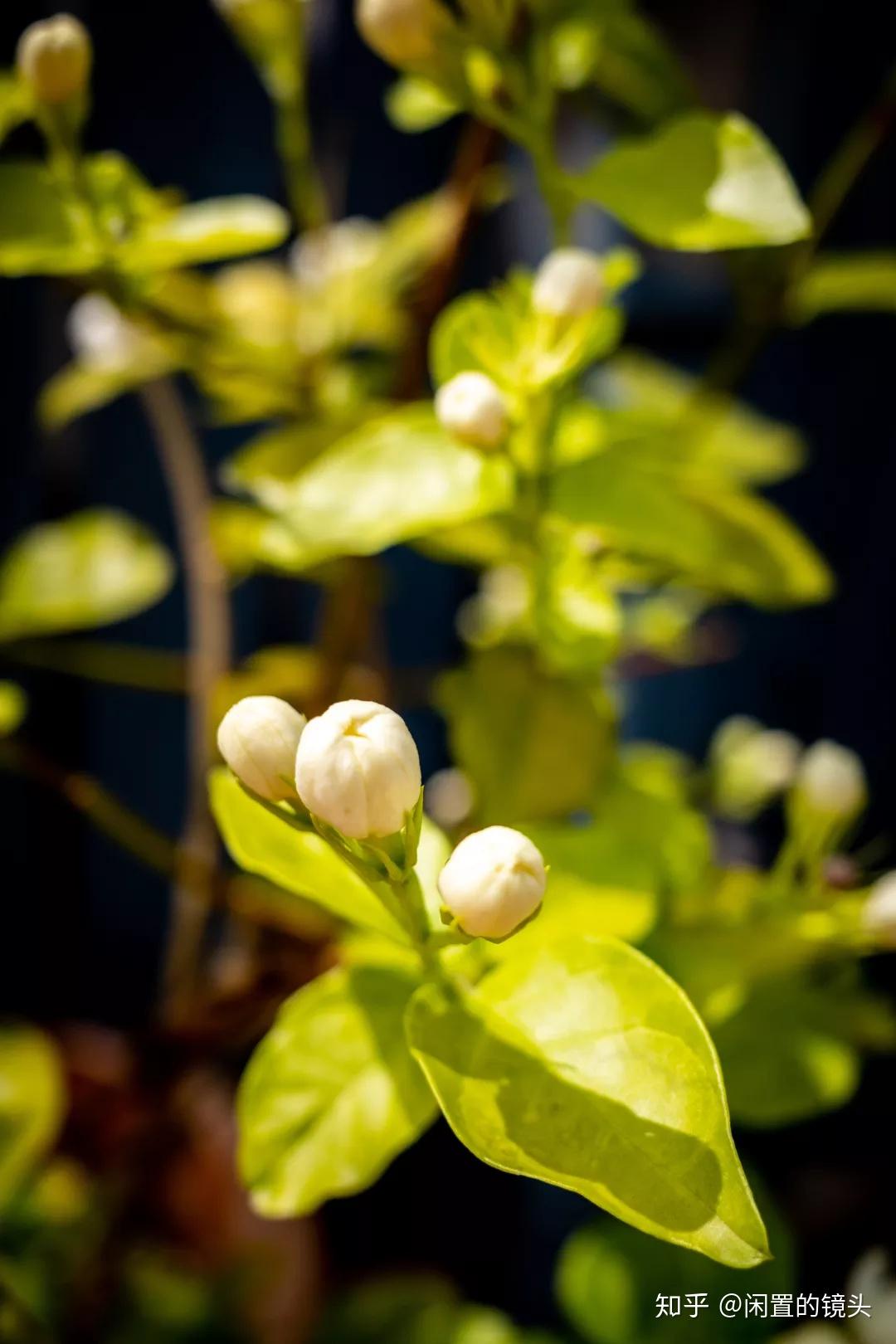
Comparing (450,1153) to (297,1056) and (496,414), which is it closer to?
(297,1056)

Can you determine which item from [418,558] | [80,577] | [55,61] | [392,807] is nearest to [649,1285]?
[392,807]

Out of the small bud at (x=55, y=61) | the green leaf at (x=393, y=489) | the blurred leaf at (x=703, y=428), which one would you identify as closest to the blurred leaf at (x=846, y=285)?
the blurred leaf at (x=703, y=428)

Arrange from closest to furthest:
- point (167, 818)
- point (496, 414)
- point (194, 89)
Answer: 1. point (496, 414)
2. point (194, 89)
3. point (167, 818)

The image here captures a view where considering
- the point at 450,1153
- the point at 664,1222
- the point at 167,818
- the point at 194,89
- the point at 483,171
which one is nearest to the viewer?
the point at 664,1222

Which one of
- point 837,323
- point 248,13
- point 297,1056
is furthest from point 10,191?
point 837,323

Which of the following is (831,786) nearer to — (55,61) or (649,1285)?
(649,1285)

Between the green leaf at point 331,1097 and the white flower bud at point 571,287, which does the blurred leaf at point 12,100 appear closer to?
the white flower bud at point 571,287
